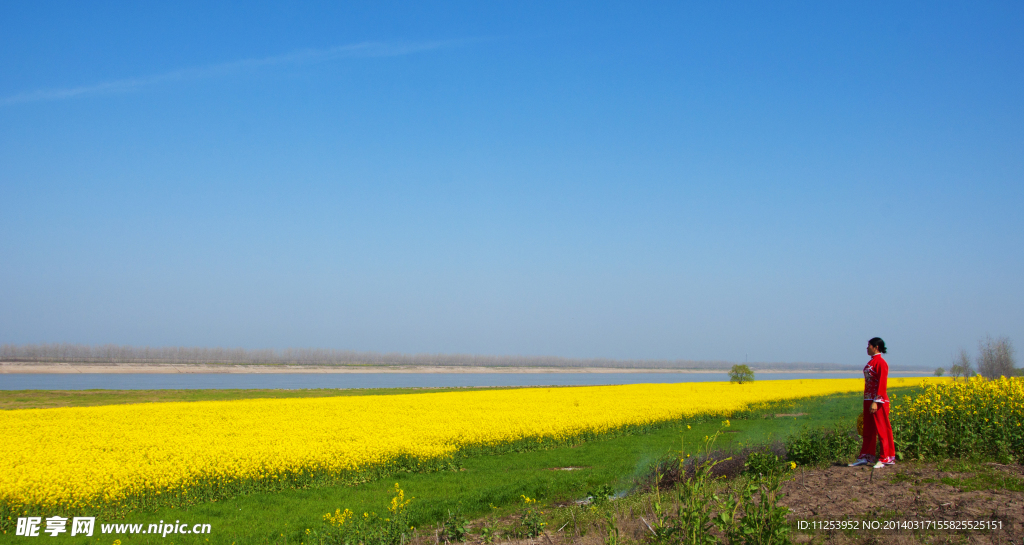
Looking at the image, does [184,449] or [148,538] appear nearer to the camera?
[148,538]

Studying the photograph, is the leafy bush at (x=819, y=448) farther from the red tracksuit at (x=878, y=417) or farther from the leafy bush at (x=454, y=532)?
the leafy bush at (x=454, y=532)

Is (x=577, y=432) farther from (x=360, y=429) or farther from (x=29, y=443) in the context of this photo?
(x=29, y=443)

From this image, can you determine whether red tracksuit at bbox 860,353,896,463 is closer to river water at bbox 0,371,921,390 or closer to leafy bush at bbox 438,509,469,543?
leafy bush at bbox 438,509,469,543

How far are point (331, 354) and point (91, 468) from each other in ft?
564

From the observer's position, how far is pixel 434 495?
11.3 m

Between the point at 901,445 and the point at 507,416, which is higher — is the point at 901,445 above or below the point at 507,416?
above

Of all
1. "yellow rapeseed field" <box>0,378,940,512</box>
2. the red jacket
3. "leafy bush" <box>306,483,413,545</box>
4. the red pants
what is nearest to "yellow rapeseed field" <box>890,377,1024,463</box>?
the red pants

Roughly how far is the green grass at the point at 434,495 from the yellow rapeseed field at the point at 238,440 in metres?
0.98

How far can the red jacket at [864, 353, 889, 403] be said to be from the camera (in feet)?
28.2

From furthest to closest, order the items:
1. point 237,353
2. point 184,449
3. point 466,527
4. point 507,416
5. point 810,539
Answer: point 237,353 → point 507,416 → point 184,449 → point 466,527 → point 810,539

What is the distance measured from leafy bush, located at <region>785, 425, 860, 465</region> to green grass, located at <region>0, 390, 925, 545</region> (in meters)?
1.86

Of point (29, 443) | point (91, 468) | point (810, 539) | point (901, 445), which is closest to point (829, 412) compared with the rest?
point (901, 445)

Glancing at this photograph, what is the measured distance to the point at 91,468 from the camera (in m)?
11.8

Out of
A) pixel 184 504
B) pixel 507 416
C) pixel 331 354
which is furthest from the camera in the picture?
pixel 331 354
